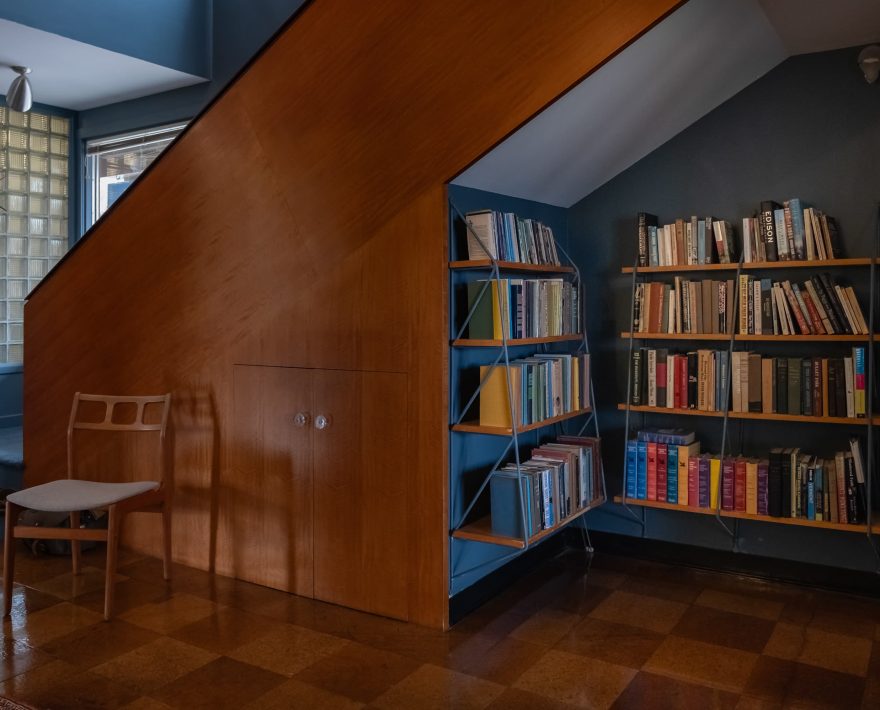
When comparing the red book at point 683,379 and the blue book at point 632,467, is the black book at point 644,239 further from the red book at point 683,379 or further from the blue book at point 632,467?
the blue book at point 632,467

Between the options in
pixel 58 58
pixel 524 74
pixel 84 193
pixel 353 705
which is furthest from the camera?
pixel 84 193

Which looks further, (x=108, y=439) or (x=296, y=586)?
(x=108, y=439)

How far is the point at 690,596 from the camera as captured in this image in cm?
359

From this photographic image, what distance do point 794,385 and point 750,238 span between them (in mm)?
681

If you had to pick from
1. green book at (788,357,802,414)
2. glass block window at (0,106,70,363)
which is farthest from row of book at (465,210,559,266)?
glass block window at (0,106,70,363)

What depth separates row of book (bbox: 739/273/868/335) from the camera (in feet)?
11.1

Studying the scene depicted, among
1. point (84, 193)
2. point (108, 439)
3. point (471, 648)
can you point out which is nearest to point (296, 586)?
point (471, 648)

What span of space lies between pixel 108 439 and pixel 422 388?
2009mm

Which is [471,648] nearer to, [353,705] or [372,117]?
[353,705]

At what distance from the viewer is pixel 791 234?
11.5 feet

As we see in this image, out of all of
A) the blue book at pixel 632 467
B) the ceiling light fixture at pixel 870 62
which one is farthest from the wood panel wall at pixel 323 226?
the ceiling light fixture at pixel 870 62

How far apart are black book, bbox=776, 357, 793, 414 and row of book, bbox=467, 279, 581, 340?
0.97m

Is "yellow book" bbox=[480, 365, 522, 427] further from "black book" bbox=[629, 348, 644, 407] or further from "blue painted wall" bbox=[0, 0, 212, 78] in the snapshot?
"blue painted wall" bbox=[0, 0, 212, 78]

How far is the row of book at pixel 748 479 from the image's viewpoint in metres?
3.39
